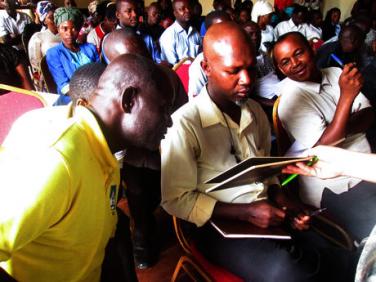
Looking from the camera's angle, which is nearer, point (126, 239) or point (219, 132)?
point (126, 239)

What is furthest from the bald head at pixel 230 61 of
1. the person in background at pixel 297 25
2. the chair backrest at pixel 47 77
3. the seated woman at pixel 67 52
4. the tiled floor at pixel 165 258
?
the person in background at pixel 297 25

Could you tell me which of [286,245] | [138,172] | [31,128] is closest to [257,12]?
[138,172]

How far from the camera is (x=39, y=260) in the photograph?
30.9 inches

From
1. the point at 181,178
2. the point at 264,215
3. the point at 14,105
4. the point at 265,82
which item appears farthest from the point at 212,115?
the point at 265,82

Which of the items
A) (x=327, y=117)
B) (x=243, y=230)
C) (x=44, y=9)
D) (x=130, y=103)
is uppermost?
(x=44, y=9)

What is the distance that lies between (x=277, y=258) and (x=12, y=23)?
4932 mm

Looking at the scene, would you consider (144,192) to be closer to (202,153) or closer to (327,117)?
(202,153)

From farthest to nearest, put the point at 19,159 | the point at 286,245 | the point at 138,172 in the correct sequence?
the point at 138,172 → the point at 286,245 → the point at 19,159

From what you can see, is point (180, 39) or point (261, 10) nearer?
point (180, 39)

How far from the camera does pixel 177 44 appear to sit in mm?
3824

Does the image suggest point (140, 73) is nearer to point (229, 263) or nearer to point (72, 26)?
point (229, 263)

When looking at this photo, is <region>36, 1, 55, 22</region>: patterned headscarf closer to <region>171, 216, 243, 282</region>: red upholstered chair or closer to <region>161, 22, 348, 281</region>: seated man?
<region>161, 22, 348, 281</region>: seated man

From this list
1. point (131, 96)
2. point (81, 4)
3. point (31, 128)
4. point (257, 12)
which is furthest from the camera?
point (81, 4)

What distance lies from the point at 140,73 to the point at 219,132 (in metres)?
0.50
